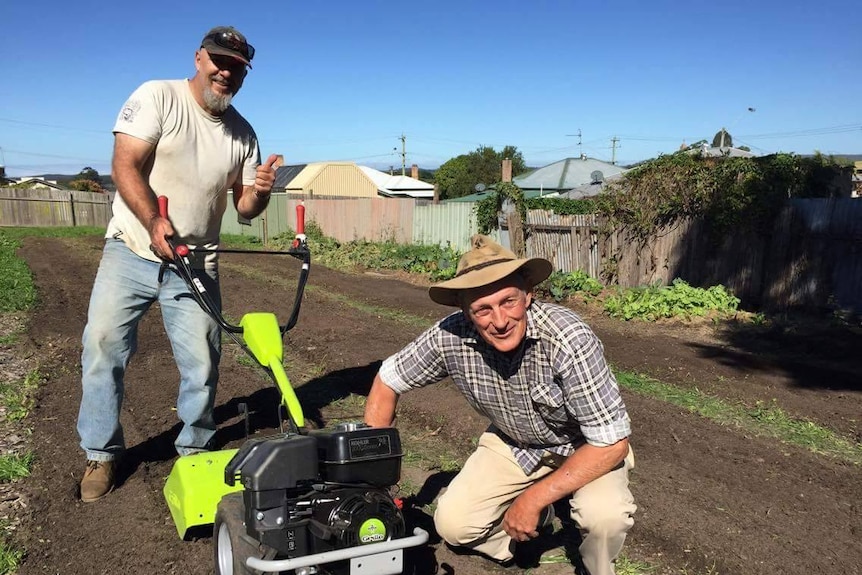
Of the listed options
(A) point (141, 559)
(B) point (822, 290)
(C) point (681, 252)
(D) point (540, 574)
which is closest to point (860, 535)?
(D) point (540, 574)

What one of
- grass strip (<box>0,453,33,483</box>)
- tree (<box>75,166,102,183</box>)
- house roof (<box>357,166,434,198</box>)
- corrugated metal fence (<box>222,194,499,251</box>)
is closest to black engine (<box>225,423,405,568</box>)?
grass strip (<box>0,453,33,483</box>)

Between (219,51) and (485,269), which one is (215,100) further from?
(485,269)

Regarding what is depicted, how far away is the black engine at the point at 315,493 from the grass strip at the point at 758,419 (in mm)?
3746

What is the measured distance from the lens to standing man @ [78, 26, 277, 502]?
361 centimetres

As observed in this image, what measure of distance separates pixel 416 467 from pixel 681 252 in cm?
927

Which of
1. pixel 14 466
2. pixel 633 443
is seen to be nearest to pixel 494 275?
pixel 633 443

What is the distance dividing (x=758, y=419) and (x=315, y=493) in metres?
4.31

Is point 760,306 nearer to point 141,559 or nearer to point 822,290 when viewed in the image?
point 822,290

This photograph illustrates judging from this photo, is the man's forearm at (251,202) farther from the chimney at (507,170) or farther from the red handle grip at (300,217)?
the chimney at (507,170)

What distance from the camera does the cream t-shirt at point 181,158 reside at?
364 cm

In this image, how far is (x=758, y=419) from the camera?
5.48m

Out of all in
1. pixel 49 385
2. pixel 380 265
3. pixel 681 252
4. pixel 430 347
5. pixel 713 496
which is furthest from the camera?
pixel 380 265

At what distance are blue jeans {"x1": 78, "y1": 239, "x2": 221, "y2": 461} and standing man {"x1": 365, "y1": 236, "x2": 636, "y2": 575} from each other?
126 centimetres

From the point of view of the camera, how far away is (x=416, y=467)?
4.34 metres
